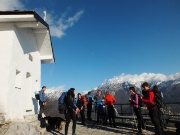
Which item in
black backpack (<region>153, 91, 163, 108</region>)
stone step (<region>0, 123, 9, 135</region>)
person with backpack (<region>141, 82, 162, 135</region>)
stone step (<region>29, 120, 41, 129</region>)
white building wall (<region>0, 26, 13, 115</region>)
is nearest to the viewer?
stone step (<region>0, 123, 9, 135</region>)

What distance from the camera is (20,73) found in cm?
1098

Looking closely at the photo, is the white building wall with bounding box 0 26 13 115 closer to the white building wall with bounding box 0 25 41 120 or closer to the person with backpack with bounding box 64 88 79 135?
the white building wall with bounding box 0 25 41 120

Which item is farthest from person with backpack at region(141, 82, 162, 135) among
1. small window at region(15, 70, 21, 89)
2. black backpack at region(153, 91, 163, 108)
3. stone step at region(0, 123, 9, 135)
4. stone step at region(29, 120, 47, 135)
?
small window at region(15, 70, 21, 89)

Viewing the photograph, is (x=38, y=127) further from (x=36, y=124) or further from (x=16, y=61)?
(x=16, y=61)

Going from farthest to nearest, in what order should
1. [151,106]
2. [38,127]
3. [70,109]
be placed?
1. [38,127]
2. [70,109]
3. [151,106]

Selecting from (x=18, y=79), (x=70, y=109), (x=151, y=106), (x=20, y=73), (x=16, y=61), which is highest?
(x=16, y=61)

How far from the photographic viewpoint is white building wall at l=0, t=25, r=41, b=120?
9.48 m

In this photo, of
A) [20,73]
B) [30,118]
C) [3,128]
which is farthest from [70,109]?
[20,73]

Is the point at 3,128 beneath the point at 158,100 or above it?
beneath

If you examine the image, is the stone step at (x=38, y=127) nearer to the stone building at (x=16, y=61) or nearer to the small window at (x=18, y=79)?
the stone building at (x=16, y=61)

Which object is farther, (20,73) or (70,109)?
(20,73)

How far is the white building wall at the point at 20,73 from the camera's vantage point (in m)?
9.48

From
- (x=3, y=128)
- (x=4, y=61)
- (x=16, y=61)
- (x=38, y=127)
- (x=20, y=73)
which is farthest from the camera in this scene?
(x=20, y=73)

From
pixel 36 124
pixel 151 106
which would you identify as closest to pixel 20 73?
pixel 36 124
